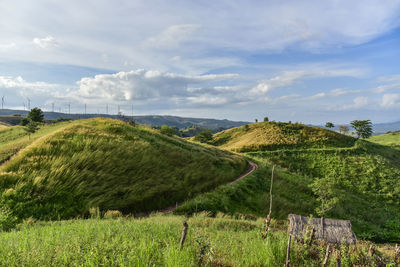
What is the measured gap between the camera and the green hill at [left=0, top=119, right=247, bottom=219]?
39.0ft

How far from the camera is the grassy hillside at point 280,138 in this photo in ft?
190

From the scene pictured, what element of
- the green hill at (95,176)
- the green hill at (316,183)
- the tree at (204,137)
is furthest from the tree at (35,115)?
the green hill at (316,183)

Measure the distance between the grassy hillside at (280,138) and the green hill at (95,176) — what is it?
3774 centimetres

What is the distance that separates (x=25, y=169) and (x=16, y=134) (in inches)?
1081

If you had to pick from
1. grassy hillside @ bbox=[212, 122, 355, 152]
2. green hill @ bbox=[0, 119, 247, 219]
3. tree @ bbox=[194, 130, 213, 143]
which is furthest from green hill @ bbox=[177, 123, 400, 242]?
tree @ bbox=[194, 130, 213, 143]

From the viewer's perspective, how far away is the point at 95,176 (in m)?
15.0

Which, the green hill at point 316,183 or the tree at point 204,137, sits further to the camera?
the tree at point 204,137

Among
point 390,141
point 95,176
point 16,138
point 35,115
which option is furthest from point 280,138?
point 390,141

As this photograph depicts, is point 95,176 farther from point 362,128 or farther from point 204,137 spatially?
point 362,128

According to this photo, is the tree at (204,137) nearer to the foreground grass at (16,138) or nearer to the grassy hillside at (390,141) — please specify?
the foreground grass at (16,138)

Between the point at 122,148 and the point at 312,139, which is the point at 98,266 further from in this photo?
the point at 312,139

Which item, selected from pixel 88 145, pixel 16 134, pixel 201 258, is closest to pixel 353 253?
pixel 201 258

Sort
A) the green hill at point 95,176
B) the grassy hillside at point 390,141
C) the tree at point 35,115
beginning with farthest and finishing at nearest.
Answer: the grassy hillside at point 390,141 < the tree at point 35,115 < the green hill at point 95,176

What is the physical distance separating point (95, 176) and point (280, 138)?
5799cm
